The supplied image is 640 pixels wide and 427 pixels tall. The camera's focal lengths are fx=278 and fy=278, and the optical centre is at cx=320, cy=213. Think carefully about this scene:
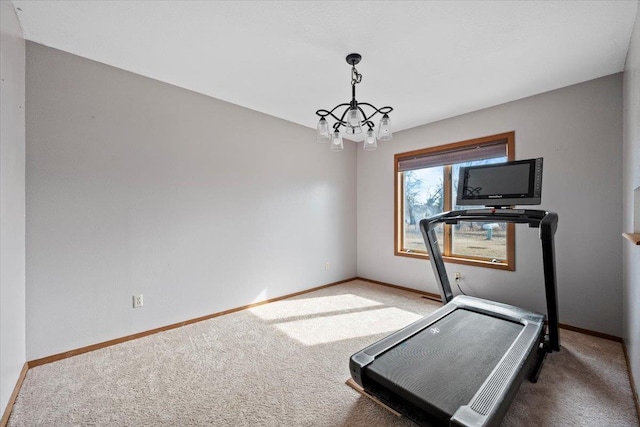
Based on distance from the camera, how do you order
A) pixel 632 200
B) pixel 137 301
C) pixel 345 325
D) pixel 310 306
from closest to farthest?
1. pixel 632 200
2. pixel 137 301
3. pixel 345 325
4. pixel 310 306

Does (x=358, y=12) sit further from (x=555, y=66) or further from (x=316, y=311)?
(x=316, y=311)

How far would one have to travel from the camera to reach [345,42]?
1994 millimetres

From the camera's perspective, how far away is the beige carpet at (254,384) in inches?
60.9

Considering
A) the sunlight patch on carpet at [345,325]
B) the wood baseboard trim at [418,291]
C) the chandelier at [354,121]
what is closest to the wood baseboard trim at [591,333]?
the wood baseboard trim at [418,291]

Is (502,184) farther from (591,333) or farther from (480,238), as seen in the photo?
(591,333)

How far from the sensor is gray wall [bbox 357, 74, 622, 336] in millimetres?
2455

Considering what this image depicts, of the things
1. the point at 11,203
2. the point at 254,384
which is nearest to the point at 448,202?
the point at 254,384

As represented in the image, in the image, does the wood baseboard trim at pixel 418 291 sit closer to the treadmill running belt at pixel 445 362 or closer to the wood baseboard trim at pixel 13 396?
the treadmill running belt at pixel 445 362

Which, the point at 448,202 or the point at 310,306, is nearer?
the point at 310,306

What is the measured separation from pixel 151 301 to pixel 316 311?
5.43 ft

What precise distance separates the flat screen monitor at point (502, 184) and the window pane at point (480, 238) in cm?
55

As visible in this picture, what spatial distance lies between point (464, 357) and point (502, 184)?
144 cm

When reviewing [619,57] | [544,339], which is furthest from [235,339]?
[619,57]

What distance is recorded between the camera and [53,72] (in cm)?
211
